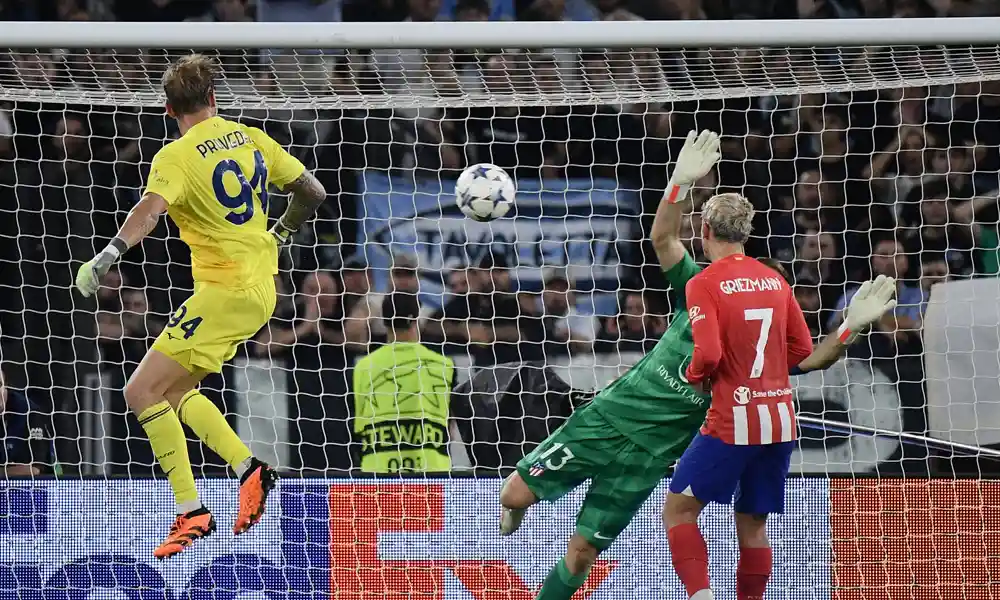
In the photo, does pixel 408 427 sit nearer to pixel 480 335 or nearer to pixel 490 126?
pixel 480 335

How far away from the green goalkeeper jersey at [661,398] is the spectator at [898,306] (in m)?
2.26

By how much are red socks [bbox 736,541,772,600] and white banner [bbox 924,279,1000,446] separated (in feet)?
6.82

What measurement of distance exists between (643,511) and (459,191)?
183cm

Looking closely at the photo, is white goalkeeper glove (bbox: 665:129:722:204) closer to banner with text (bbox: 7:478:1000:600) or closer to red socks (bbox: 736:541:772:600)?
red socks (bbox: 736:541:772:600)

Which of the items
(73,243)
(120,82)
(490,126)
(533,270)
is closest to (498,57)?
(490,126)

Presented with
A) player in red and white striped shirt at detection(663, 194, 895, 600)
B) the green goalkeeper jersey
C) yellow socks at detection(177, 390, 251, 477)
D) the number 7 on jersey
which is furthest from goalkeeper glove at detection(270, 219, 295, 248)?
the number 7 on jersey

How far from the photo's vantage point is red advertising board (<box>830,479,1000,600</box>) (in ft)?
20.0

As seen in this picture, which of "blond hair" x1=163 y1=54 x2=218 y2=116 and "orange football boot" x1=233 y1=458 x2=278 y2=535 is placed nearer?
"blond hair" x1=163 y1=54 x2=218 y2=116

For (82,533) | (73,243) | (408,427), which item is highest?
(73,243)

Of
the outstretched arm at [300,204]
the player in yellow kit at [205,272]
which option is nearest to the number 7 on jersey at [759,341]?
the outstretched arm at [300,204]

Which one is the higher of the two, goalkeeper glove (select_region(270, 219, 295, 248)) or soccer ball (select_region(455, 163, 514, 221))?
soccer ball (select_region(455, 163, 514, 221))

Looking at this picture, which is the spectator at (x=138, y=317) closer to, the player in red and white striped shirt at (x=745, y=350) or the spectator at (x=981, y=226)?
the player in red and white striped shirt at (x=745, y=350)

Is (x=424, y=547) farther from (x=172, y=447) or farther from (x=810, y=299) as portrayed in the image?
(x=810, y=299)

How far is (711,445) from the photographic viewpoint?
5.01 m
